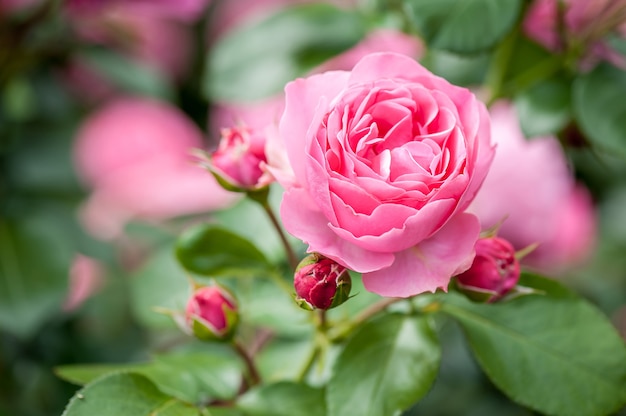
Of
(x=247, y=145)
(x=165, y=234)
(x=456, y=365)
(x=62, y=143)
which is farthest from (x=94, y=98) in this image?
(x=247, y=145)

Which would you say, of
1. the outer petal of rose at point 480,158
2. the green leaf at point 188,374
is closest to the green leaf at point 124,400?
the green leaf at point 188,374

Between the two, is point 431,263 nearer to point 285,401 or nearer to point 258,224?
point 285,401

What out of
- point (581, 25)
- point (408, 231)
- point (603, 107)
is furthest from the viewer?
point (581, 25)

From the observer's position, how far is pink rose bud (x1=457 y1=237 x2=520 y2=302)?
0.49 meters

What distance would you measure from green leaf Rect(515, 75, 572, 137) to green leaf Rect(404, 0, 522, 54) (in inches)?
4.1

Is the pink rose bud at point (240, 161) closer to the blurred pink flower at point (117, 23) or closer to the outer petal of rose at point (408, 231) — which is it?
the outer petal of rose at point (408, 231)

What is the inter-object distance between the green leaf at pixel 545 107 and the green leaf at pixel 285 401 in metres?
0.30

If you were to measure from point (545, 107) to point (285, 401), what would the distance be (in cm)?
34

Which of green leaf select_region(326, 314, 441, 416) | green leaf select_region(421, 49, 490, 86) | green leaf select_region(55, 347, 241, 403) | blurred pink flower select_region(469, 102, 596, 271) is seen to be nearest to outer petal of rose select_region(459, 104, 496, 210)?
green leaf select_region(326, 314, 441, 416)

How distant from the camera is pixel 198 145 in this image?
135 centimetres

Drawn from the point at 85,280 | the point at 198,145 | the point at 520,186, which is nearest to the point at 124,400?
the point at 520,186

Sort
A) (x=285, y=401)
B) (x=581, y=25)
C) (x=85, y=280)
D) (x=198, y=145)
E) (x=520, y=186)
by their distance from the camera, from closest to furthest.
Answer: (x=285, y=401) < (x=581, y=25) < (x=520, y=186) < (x=85, y=280) < (x=198, y=145)

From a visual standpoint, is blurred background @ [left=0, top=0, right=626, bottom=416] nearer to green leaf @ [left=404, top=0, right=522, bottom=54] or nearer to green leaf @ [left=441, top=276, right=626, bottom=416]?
green leaf @ [left=404, top=0, right=522, bottom=54]

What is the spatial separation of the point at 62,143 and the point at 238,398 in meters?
0.56
